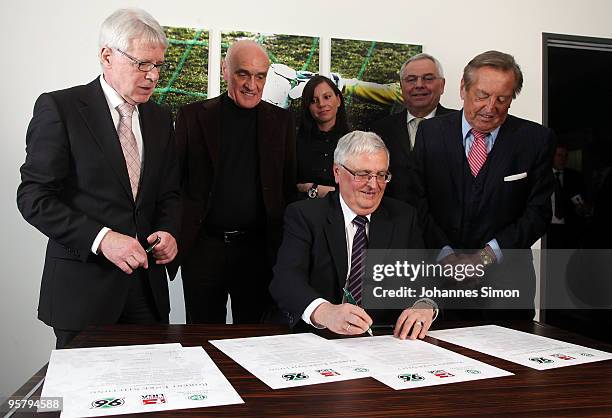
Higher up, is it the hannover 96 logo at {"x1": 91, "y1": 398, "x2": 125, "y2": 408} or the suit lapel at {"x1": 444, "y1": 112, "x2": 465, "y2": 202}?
the suit lapel at {"x1": 444, "y1": 112, "x2": 465, "y2": 202}

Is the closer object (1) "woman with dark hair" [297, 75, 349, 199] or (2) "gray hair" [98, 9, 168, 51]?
(2) "gray hair" [98, 9, 168, 51]

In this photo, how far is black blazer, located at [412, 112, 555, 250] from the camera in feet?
8.96

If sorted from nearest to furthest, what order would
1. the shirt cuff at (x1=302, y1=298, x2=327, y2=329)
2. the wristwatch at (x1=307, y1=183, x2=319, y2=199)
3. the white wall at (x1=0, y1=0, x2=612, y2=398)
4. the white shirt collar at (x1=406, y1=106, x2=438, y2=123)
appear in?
1. the shirt cuff at (x1=302, y1=298, x2=327, y2=329)
2. the wristwatch at (x1=307, y1=183, x2=319, y2=199)
3. the white shirt collar at (x1=406, y1=106, x2=438, y2=123)
4. the white wall at (x1=0, y1=0, x2=612, y2=398)

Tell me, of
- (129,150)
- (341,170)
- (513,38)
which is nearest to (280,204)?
(341,170)

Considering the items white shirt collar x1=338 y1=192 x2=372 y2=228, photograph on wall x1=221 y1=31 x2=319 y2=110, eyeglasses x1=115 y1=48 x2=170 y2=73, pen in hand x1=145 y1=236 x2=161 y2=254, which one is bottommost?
pen in hand x1=145 y1=236 x2=161 y2=254

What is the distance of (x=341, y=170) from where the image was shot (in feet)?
8.27

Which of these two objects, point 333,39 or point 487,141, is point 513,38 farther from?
point 487,141

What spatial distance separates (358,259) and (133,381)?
3.89ft

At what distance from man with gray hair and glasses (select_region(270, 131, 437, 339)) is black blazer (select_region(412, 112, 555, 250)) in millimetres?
321

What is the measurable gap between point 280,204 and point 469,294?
100 cm

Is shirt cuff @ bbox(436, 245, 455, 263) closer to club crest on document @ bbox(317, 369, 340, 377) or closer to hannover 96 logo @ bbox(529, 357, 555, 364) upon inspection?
hannover 96 logo @ bbox(529, 357, 555, 364)

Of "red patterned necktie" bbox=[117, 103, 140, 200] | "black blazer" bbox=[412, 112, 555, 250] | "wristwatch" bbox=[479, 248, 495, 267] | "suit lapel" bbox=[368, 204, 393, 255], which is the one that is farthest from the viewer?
"black blazer" bbox=[412, 112, 555, 250]

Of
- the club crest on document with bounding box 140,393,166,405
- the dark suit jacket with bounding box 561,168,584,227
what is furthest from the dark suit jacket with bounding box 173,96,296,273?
the dark suit jacket with bounding box 561,168,584,227

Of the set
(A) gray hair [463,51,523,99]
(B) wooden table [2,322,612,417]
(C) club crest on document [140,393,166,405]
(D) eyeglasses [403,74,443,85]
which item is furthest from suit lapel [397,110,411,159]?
(C) club crest on document [140,393,166,405]
